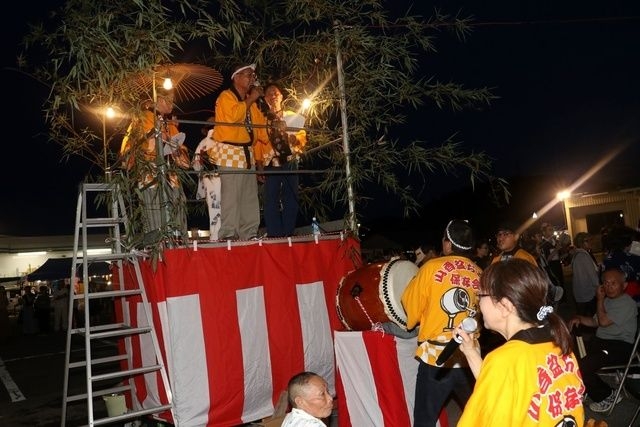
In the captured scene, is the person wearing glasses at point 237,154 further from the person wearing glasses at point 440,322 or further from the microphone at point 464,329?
the microphone at point 464,329

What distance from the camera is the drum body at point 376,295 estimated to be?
4828 mm

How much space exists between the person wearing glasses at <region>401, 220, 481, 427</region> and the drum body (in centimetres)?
55

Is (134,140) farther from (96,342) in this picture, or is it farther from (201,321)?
(96,342)

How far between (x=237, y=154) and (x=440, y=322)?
2822 millimetres

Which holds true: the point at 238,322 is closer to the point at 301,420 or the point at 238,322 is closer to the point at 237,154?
the point at 237,154

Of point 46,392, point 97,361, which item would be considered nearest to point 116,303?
point 97,361

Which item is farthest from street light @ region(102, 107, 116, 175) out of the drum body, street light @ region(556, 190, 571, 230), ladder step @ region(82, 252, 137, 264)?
street light @ region(556, 190, 571, 230)

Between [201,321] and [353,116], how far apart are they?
2.85 metres

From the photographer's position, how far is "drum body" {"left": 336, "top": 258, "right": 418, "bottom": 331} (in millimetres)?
4828

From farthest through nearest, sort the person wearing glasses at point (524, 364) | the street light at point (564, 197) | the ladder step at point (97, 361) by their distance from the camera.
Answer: the street light at point (564, 197)
the ladder step at point (97, 361)
the person wearing glasses at point (524, 364)

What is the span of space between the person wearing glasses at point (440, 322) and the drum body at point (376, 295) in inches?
21.7

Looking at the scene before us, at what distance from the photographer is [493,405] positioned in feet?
7.22

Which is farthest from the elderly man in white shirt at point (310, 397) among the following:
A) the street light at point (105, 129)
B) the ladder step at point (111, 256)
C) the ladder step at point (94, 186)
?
the street light at point (105, 129)

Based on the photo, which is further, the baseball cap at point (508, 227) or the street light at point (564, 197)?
the street light at point (564, 197)
